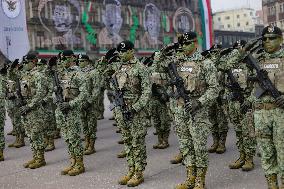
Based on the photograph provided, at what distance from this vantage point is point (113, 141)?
10.1 metres

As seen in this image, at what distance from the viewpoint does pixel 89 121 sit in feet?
29.7

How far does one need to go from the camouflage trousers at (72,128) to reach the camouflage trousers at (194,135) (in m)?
1.99

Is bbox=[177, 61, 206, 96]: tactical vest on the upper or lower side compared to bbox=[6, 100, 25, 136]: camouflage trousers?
upper

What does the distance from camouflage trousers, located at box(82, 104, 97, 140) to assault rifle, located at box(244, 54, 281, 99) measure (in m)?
4.93

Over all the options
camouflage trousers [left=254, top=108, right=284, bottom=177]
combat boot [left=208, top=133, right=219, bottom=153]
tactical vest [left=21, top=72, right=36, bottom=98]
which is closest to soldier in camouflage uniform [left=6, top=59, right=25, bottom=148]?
tactical vest [left=21, top=72, right=36, bottom=98]

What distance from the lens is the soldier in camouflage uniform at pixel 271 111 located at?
4.60 meters

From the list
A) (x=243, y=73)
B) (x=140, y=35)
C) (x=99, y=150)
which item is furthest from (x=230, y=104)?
(x=140, y=35)

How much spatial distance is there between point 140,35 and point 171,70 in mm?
42852

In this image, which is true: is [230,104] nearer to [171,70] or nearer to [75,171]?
[171,70]

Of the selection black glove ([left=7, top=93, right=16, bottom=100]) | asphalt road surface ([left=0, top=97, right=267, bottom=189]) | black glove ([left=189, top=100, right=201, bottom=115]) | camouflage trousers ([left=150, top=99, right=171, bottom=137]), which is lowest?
asphalt road surface ([left=0, top=97, right=267, bottom=189])

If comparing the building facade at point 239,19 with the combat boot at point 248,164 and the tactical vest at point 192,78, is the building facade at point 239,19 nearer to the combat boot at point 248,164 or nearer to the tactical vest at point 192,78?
the combat boot at point 248,164

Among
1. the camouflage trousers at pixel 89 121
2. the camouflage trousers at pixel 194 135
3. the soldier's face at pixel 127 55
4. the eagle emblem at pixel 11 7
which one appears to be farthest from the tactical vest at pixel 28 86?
the eagle emblem at pixel 11 7

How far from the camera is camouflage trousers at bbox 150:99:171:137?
9.11 meters

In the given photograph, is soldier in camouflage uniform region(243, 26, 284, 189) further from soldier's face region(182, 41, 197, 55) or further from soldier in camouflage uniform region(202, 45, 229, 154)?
soldier in camouflage uniform region(202, 45, 229, 154)
